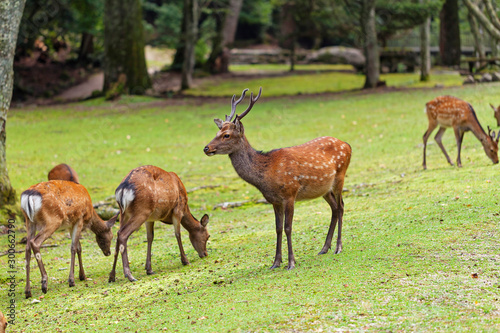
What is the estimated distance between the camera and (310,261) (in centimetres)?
722

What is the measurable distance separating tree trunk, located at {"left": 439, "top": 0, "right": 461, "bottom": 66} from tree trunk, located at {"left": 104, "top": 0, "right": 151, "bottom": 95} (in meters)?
18.6

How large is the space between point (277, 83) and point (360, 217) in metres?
22.1

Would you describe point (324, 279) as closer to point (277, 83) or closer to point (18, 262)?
point (18, 262)

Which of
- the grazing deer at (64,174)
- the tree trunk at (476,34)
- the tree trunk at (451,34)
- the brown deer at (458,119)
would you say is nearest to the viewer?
the grazing deer at (64,174)

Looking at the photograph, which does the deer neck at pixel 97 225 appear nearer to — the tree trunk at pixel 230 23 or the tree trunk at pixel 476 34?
the tree trunk at pixel 476 34

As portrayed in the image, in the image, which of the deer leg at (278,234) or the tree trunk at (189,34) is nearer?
the deer leg at (278,234)

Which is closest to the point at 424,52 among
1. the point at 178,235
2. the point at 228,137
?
the point at 178,235

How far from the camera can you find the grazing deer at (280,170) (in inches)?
281

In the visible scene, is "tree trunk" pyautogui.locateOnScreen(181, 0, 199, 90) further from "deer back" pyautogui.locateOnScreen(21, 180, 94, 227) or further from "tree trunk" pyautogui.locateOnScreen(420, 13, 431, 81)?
"deer back" pyautogui.locateOnScreen(21, 180, 94, 227)

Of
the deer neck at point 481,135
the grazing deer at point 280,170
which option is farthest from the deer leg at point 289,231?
the deer neck at point 481,135

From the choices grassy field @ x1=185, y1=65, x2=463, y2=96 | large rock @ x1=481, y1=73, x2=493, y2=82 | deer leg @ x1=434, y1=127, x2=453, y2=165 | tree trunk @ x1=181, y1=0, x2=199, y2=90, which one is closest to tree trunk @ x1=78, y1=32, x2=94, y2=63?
grassy field @ x1=185, y1=65, x2=463, y2=96

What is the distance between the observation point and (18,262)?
8633 millimetres

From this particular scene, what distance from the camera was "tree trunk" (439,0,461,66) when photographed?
34.8m

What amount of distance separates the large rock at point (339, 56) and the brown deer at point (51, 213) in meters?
30.0
